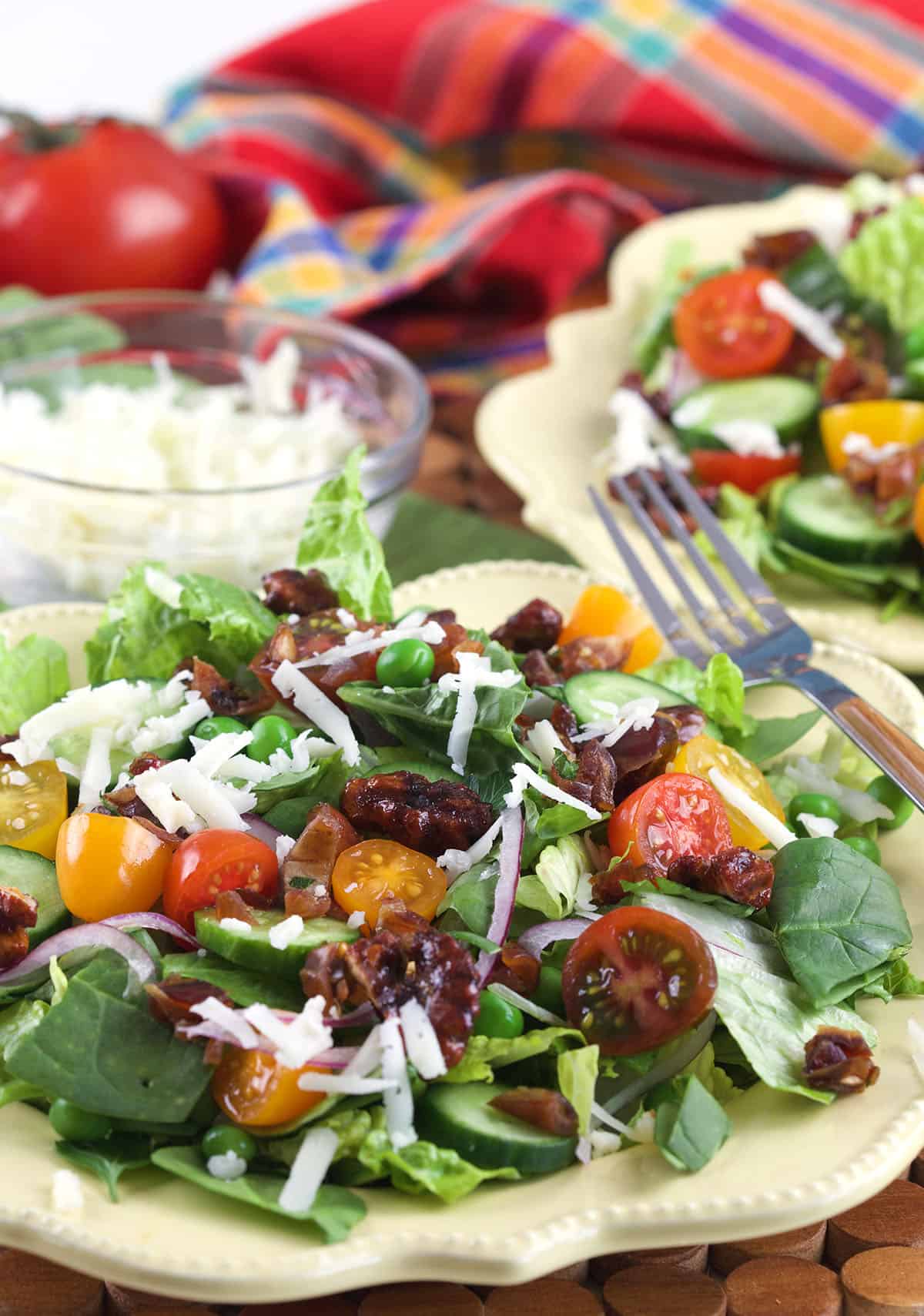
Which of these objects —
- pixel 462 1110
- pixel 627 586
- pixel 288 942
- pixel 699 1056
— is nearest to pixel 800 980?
pixel 699 1056

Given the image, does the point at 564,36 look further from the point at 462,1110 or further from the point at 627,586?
the point at 462,1110

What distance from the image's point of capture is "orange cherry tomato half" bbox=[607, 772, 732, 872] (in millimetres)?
3066

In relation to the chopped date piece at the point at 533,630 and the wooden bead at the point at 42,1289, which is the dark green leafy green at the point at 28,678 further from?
the wooden bead at the point at 42,1289

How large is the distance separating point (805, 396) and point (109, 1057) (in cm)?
350

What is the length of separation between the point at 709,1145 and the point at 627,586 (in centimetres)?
197

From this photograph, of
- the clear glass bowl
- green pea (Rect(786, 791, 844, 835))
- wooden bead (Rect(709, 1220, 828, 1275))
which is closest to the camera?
wooden bead (Rect(709, 1220, 828, 1275))

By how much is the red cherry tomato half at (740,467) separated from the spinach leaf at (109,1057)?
2.96 meters

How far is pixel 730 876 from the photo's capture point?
2986 mm

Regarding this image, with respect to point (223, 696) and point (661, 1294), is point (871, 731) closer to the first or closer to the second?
point (661, 1294)

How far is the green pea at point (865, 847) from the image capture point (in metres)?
3.29

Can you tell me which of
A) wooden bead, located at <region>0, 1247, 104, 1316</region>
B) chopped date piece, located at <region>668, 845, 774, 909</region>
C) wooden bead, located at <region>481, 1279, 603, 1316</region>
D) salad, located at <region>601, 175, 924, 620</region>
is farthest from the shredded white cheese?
wooden bead, located at <region>0, 1247, 104, 1316</region>

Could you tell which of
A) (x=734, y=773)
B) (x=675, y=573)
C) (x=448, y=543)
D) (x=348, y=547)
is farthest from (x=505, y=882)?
(x=448, y=543)

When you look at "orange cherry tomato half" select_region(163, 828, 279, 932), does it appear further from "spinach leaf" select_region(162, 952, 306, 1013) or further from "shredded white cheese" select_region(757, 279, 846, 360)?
"shredded white cheese" select_region(757, 279, 846, 360)

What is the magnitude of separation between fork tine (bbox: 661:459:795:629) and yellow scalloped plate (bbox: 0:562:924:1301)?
4.94 ft
